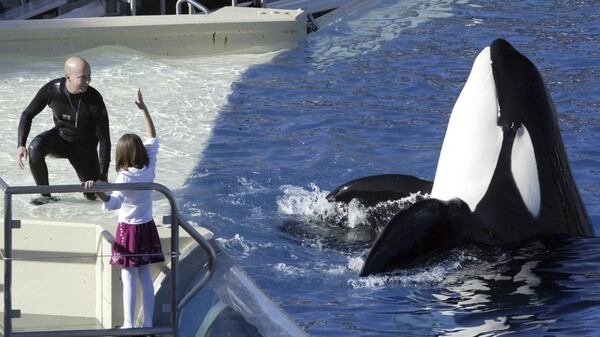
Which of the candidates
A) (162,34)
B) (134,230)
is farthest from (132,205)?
(162,34)

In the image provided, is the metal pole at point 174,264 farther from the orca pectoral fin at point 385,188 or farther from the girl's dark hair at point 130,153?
the orca pectoral fin at point 385,188

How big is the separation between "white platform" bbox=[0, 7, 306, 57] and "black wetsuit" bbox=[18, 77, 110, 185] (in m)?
4.51

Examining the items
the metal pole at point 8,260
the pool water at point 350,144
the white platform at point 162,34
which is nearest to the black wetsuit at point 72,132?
the pool water at point 350,144

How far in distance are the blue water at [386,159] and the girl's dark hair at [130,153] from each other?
1.61 metres

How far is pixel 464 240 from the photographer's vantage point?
312 inches

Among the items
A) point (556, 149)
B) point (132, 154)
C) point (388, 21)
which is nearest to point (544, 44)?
point (388, 21)

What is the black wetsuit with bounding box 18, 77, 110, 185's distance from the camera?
872 centimetres

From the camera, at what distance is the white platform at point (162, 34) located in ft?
43.7

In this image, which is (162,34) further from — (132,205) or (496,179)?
(132,205)

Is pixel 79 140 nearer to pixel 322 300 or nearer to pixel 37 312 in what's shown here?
pixel 322 300

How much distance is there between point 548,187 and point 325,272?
154 centimetres

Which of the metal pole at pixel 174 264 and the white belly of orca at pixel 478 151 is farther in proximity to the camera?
the white belly of orca at pixel 478 151

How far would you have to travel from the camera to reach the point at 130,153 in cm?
612

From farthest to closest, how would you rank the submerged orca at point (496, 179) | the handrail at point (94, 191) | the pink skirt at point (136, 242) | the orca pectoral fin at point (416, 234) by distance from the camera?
the submerged orca at point (496, 179) < the orca pectoral fin at point (416, 234) < the pink skirt at point (136, 242) < the handrail at point (94, 191)
